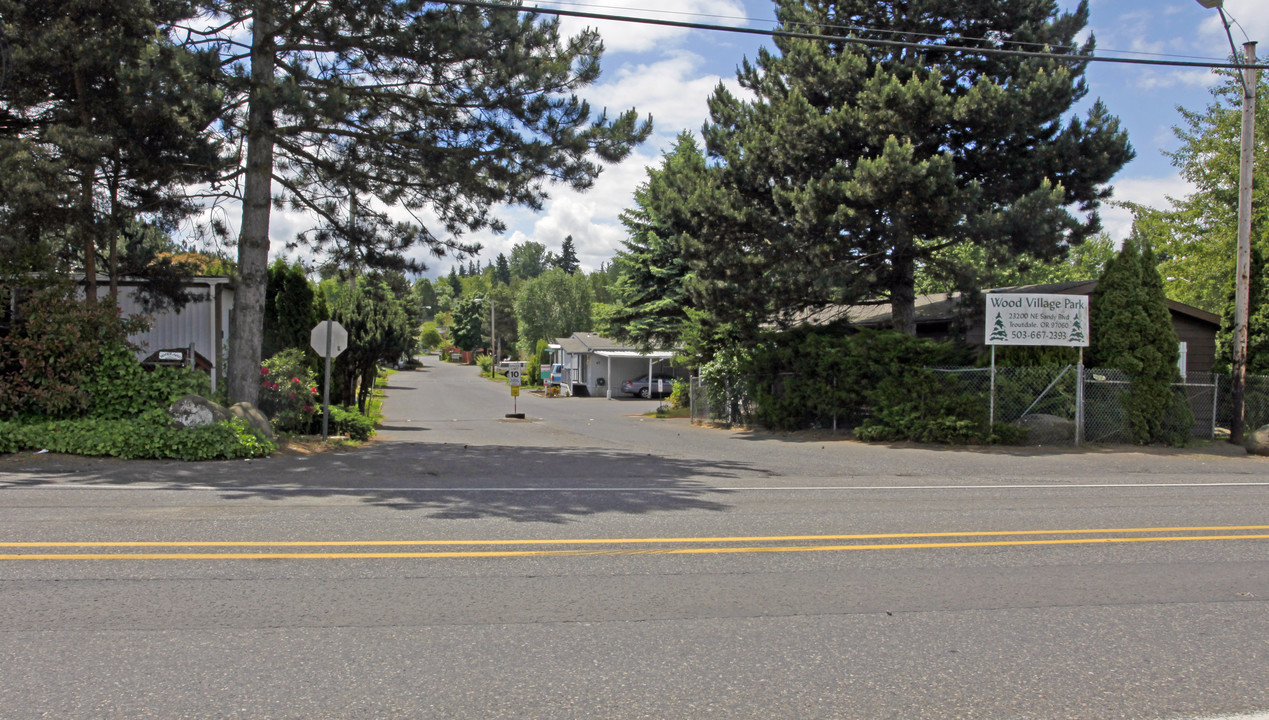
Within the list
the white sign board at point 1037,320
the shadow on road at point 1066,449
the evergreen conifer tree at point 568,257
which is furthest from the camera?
the evergreen conifer tree at point 568,257

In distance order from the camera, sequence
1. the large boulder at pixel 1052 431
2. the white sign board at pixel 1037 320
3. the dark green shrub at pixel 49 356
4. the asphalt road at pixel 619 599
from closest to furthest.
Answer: the asphalt road at pixel 619 599
the dark green shrub at pixel 49 356
the white sign board at pixel 1037 320
the large boulder at pixel 1052 431

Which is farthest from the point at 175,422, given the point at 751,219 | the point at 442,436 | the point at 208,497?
the point at 751,219

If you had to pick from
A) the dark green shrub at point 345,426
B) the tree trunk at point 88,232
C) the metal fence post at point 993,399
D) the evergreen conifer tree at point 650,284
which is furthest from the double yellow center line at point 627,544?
the evergreen conifer tree at point 650,284

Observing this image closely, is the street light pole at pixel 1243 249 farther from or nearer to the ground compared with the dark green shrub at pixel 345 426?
farther from the ground

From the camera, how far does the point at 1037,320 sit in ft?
56.4

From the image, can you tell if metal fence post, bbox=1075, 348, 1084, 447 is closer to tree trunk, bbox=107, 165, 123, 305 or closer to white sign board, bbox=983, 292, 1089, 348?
white sign board, bbox=983, 292, 1089, 348

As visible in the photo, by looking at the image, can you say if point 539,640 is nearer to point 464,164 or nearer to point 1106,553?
point 1106,553

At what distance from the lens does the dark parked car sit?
4981cm

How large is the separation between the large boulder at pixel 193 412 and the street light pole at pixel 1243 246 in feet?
63.8

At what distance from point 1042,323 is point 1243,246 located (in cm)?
442

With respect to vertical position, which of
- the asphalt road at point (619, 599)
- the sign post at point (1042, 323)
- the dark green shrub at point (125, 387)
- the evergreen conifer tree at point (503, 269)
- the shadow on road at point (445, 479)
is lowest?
the shadow on road at point (445, 479)

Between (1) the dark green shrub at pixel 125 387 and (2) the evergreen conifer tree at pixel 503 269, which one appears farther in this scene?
(2) the evergreen conifer tree at pixel 503 269

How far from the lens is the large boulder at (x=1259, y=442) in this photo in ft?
55.1

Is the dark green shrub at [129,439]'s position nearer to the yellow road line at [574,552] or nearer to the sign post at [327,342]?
the sign post at [327,342]
